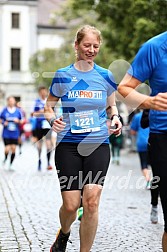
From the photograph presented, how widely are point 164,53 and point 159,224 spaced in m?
3.84

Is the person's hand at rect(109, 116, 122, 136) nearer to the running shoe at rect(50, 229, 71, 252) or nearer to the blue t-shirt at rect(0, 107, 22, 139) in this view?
the running shoe at rect(50, 229, 71, 252)

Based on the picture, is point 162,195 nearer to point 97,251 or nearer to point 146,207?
point 97,251

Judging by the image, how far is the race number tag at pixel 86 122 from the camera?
510 cm

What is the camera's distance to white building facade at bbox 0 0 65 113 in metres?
56.8

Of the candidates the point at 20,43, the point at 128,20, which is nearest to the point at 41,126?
the point at 128,20

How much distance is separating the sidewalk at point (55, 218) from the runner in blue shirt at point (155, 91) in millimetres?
1901

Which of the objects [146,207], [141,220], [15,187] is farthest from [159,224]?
[15,187]

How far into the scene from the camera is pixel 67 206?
5016 millimetres

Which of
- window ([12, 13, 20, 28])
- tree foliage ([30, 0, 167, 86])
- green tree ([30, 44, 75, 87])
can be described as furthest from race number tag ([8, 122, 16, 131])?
window ([12, 13, 20, 28])

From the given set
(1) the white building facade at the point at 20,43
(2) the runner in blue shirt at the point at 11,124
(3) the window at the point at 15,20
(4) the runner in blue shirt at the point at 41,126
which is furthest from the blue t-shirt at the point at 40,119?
(3) the window at the point at 15,20

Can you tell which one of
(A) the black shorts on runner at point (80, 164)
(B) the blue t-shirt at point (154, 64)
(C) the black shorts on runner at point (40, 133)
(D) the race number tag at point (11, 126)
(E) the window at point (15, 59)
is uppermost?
(B) the blue t-shirt at point (154, 64)

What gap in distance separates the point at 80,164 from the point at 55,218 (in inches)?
107

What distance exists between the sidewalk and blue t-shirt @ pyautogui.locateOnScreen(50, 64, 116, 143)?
48.5 inches

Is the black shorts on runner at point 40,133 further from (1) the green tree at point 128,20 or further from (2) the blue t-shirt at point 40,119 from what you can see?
(1) the green tree at point 128,20
